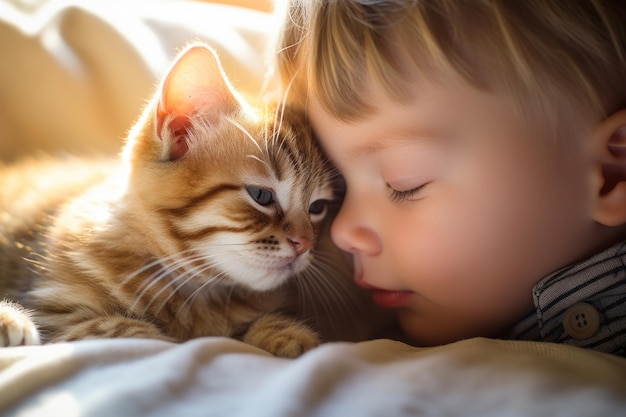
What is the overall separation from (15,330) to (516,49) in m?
0.82

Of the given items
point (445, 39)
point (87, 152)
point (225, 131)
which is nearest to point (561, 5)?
point (445, 39)

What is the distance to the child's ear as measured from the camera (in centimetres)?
77

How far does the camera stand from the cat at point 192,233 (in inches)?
36.0

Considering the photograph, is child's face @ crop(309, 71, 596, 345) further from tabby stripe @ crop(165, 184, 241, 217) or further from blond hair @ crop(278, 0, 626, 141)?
tabby stripe @ crop(165, 184, 241, 217)

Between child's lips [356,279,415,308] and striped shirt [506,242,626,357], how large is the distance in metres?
0.22

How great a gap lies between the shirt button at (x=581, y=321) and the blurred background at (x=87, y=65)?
0.92 m

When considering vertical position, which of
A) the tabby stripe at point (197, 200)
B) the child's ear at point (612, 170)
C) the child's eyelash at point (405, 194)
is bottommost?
the tabby stripe at point (197, 200)

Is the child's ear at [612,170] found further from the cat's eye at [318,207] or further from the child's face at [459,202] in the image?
the cat's eye at [318,207]

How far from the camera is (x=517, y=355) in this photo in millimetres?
652

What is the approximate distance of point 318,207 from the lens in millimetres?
1098

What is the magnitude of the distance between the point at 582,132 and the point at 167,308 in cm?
72

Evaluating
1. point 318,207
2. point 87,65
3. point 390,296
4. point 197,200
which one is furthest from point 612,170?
point 87,65

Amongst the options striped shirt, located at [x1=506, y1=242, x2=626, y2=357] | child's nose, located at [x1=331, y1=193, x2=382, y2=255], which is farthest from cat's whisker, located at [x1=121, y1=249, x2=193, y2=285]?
striped shirt, located at [x1=506, y1=242, x2=626, y2=357]

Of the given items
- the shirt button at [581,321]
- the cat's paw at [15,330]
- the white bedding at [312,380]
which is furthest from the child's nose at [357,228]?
the cat's paw at [15,330]
